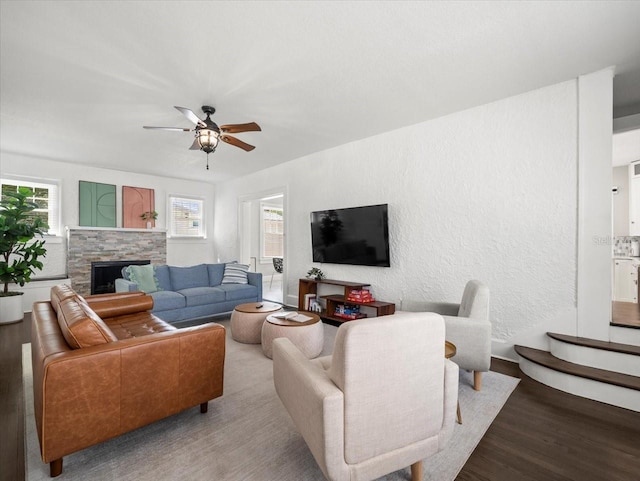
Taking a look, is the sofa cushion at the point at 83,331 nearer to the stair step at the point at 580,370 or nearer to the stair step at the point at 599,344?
the stair step at the point at 580,370

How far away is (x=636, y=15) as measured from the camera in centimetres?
202

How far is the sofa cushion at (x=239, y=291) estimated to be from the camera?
4824mm

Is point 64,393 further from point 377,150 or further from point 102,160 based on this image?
point 102,160

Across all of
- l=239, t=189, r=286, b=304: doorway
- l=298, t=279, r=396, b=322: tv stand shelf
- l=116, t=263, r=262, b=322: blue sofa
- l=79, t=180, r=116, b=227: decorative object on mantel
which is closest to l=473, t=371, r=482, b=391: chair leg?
l=298, t=279, r=396, b=322: tv stand shelf

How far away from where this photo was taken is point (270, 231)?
8984 mm

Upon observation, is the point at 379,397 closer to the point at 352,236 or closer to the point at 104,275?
the point at 352,236

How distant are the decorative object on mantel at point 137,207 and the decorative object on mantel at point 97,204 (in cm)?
21

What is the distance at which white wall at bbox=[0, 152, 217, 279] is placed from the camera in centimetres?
538

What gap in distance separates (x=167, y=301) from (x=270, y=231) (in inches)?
199

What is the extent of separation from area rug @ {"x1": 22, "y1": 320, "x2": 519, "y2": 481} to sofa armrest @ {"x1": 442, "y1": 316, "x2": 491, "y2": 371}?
259 mm

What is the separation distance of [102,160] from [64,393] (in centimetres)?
544

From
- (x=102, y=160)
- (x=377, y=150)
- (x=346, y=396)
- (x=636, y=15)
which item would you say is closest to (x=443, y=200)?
(x=377, y=150)

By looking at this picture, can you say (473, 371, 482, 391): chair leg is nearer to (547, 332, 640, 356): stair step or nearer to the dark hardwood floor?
the dark hardwood floor

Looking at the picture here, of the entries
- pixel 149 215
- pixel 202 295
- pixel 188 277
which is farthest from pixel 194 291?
pixel 149 215
